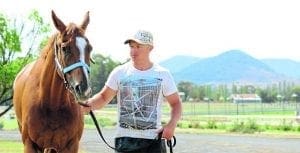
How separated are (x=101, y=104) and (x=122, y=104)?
27 cm

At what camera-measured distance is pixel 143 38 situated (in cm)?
532

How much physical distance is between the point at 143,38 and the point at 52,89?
77.5 inches

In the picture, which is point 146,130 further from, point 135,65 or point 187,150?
point 187,150

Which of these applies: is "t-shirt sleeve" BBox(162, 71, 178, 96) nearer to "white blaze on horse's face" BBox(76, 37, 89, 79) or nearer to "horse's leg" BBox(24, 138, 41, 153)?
"white blaze on horse's face" BBox(76, 37, 89, 79)

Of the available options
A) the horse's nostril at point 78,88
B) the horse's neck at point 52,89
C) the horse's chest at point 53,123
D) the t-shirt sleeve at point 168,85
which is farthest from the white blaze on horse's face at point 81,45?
the horse's chest at point 53,123

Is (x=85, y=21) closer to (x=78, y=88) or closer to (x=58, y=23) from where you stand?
(x=58, y=23)

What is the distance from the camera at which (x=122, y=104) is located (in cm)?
546

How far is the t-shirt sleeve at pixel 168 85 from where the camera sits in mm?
5422

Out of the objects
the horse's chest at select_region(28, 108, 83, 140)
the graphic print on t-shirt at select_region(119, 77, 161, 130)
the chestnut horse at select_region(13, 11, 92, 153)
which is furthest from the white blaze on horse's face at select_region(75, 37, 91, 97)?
the horse's chest at select_region(28, 108, 83, 140)

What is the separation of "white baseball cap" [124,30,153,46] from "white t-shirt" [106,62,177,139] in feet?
0.80

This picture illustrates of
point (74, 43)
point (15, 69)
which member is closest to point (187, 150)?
point (15, 69)

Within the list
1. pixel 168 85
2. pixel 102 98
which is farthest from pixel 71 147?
pixel 168 85

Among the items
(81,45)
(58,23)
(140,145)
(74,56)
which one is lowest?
(140,145)

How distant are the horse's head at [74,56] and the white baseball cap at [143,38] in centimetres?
53
